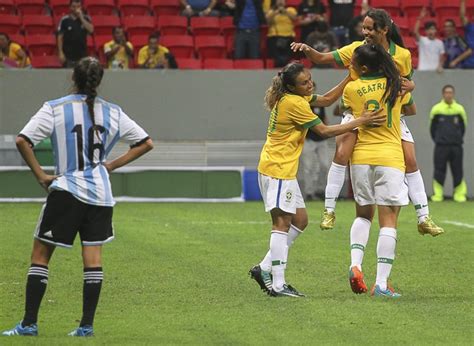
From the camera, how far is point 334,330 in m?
8.12

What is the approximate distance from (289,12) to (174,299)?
1376 centimetres

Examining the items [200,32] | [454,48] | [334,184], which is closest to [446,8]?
[454,48]

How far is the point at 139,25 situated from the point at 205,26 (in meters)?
1.30

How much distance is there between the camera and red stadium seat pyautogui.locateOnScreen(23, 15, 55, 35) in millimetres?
23516

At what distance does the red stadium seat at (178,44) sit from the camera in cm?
2362

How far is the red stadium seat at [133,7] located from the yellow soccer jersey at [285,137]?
587 inches

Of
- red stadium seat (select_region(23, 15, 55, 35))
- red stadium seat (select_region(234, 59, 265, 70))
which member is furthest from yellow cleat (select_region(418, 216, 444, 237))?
red stadium seat (select_region(23, 15, 55, 35))

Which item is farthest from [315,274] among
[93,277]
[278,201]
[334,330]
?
[93,277]

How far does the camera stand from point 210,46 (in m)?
23.7

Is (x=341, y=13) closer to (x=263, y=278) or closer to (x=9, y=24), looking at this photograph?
(x=9, y=24)

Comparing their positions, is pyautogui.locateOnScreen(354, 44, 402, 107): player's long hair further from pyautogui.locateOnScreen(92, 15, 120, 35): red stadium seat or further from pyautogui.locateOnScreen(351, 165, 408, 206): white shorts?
pyautogui.locateOnScreen(92, 15, 120, 35): red stadium seat

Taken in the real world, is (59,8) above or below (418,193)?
above

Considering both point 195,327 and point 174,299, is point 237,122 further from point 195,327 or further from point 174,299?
point 195,327

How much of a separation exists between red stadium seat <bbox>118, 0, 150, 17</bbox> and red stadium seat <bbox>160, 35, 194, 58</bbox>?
3.33 ft
